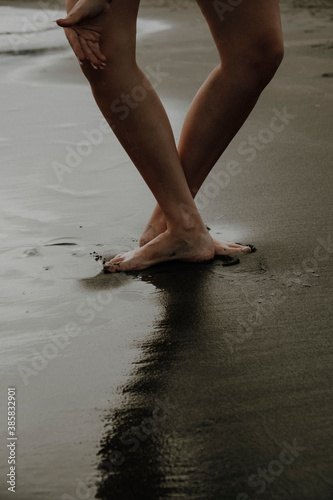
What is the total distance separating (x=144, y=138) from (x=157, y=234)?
0.95ft

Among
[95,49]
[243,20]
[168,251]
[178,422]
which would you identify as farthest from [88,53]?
[178,422]

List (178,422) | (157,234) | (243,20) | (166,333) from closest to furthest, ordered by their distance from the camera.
Result: (178,422) < (166,333) < (243,20) < (157,234)

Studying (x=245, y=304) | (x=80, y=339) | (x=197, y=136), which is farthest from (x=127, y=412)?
(x=197, y=136)

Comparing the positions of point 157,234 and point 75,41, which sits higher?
point 75,41

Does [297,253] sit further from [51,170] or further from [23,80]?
[23,80]

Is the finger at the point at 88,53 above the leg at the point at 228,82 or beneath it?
above

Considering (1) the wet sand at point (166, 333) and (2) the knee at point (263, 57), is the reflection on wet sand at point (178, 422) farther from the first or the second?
(2) the knee at point (263, 57)

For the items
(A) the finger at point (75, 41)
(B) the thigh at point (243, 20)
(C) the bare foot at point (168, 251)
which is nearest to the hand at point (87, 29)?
(A) the finger at point (75, 41)

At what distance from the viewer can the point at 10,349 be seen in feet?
4.88

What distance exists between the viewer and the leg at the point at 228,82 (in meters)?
1.83

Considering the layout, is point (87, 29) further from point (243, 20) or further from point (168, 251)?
point (168, 251)

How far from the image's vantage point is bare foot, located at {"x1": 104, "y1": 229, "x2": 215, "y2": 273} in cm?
190

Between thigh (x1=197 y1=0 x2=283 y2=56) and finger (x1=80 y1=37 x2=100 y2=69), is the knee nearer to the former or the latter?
thigh (x1=197 y1=0 x2=283 y2=56)

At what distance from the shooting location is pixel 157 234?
200cm
